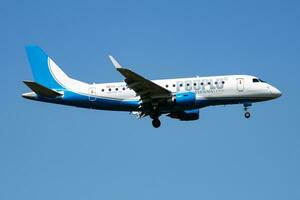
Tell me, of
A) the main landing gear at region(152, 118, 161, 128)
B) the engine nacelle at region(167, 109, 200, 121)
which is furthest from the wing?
the engine nacelle at region(167, 109, 200, 121)

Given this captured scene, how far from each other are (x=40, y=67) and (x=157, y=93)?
13241 mm

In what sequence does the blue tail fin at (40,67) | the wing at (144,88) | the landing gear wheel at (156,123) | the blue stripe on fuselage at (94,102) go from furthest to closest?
the blue tail fin at (40,67)
the landing gear wheel at (156,123)
the blue stripe on fuselage at (94,102)
the wing at (144,88)

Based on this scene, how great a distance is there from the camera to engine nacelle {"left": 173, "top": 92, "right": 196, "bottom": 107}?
59.6m

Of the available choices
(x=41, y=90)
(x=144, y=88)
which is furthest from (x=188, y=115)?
(x=41, y=90)

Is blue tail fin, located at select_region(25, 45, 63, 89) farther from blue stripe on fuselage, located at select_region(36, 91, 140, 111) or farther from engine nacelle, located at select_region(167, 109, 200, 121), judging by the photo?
engine nacelle, located at select_region(167, 109, 200, 121)

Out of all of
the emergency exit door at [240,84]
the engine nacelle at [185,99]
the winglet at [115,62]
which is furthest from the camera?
the emergency exit door at [240,84]

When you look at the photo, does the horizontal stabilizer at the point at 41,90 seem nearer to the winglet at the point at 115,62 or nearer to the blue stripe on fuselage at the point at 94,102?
the blue stripe on fuselage at the point at 94,102

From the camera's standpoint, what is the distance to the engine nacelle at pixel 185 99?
59.6 metres

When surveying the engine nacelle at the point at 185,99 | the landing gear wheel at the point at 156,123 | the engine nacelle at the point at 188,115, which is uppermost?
the engine nacelle at the point at 185,99

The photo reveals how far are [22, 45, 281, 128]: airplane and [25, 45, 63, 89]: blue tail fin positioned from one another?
1.99ft

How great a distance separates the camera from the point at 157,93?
60344 millimetres

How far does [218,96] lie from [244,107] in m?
3.03

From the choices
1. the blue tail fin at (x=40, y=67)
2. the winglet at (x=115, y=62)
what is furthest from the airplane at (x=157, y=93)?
the winglet at (x=115, y=62)

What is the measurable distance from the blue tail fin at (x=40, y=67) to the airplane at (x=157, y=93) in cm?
61
